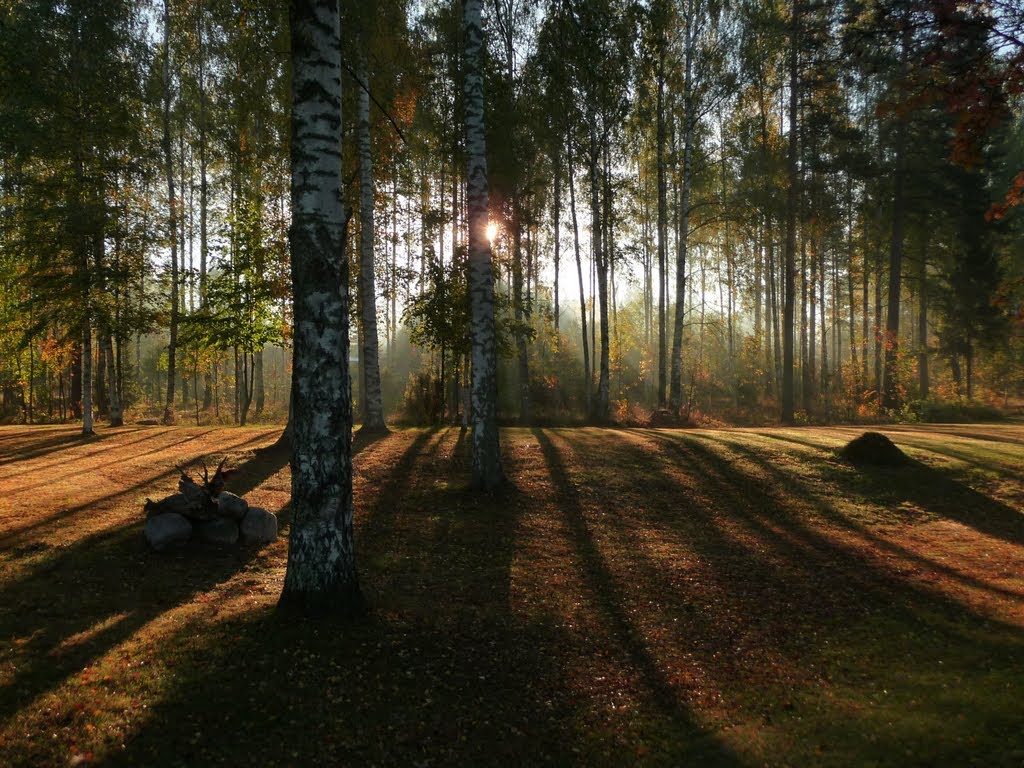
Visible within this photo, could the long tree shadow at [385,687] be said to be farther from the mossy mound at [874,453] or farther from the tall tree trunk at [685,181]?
the tall tree trunk at [685,181]

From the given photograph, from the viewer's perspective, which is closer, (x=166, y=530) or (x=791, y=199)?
(x=166, y=530)

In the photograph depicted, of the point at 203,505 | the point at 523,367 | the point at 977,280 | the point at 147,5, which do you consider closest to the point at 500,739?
the point at 203,505

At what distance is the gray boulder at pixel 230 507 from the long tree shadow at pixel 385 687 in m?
2.02

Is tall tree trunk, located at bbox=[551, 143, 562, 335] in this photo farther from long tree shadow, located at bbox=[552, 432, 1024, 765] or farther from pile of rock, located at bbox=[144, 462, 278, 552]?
pile of rock, located at bbox=[144, 462, 278, 552]

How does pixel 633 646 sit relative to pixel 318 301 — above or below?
below

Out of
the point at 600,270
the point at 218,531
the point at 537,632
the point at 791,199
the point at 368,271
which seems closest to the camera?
the point at 537,632

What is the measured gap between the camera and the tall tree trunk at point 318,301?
16.9ft

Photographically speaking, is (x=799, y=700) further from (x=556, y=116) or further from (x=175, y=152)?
(x=175, y=152)

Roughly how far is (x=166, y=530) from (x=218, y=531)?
1.94 feet

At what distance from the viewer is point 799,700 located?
15.9 ft

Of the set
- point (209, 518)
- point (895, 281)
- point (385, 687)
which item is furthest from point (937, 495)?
point (895, 281)

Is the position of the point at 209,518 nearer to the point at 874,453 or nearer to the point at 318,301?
the point at 318,301

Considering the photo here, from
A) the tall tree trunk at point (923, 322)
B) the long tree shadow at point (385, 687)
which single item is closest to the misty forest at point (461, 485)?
the long tree shadow at point (385, 687)

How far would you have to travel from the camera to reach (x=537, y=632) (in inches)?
229
